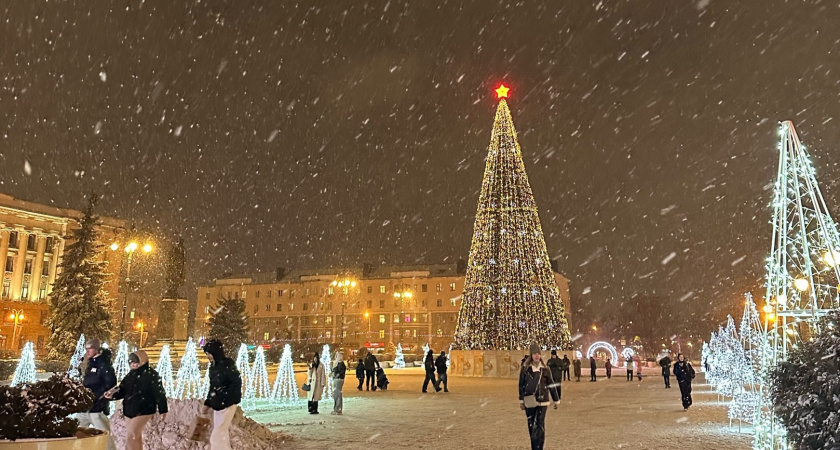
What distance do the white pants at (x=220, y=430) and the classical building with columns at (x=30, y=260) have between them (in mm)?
59990

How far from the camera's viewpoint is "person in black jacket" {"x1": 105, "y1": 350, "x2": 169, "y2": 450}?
7441 mm

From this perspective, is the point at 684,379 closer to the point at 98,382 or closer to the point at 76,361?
the point at 98,382

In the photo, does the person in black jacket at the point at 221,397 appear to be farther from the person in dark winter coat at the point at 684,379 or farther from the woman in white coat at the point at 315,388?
the person in dark winter coat at the point at 684,379

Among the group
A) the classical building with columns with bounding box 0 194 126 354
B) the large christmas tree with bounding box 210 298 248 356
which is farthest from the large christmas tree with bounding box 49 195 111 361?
the classical building with columns with bounding box 0 194 126 354

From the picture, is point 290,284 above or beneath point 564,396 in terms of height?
above

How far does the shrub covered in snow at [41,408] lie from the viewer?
207 inches

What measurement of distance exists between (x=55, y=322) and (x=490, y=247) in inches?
1256

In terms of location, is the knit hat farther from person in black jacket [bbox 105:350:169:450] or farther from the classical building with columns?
the classical building with columns

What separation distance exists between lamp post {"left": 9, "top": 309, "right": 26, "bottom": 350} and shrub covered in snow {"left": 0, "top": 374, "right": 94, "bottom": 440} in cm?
6029

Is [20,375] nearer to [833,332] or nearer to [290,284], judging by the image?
[833,332]

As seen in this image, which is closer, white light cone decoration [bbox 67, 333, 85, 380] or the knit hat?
the knit hat

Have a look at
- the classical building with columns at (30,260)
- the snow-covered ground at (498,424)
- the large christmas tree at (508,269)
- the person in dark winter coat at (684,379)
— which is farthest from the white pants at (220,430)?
the classical building with columns at (30,260)

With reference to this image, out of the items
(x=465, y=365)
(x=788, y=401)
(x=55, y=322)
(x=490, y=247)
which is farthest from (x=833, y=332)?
(x=55, y=322)

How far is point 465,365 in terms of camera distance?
3397cm
